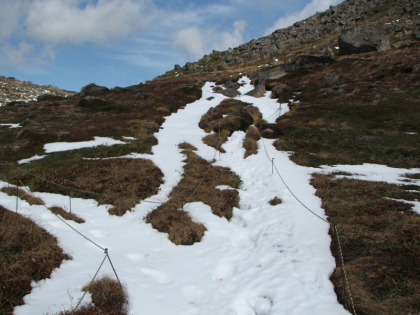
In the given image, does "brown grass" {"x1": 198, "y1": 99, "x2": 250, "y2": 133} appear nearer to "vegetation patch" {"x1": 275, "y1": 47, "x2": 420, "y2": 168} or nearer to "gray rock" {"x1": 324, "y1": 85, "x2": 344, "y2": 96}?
"vegetation patch" {"x1": 275, "y1": 47, "x2": 420, "y2": 168}

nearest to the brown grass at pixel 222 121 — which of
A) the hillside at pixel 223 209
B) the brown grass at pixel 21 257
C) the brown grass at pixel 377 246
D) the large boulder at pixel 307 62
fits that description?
the hillside at pixel 223 209

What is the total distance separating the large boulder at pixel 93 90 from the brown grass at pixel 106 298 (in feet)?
164

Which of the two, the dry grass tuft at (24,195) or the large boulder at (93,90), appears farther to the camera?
the large boulder at (93,90)

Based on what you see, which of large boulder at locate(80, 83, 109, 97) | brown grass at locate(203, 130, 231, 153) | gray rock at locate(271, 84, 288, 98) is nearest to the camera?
brown grass at locate(203, 130, 231, 153)

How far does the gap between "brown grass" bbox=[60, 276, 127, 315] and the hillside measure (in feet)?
0.12

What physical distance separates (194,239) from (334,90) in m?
33.2

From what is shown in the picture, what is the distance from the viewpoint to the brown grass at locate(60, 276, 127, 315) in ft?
16.9

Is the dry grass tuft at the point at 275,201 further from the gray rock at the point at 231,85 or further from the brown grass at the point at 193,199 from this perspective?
the gray rock at the point at 231,85

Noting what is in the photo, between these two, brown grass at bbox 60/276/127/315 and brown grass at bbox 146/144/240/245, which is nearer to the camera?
brown grass at bbox 60/276/127/315

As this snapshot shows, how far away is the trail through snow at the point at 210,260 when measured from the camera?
19.5 feet

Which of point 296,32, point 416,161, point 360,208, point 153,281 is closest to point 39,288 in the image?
point 153,281

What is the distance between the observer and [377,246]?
23.8 feet

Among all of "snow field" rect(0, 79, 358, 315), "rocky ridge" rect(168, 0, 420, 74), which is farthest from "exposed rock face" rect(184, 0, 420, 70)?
"snow field" rect(0, 79, 358, 315)

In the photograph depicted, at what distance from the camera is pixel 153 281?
695 cm
